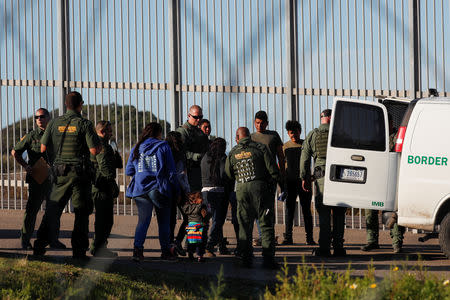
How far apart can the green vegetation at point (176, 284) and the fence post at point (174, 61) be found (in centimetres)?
554

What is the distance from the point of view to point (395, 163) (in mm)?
10383

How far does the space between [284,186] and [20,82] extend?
6209 millimetres

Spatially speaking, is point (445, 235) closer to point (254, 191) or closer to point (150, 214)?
point (254, 191)

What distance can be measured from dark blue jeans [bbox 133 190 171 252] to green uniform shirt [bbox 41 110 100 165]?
83 cm

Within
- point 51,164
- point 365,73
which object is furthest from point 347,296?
point 365,73

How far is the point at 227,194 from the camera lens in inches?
430

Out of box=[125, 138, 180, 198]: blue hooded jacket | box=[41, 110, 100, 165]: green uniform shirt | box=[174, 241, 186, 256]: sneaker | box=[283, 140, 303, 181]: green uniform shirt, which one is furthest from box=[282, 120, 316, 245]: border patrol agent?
box=[41, 110, 100, 165]: green uniform shirt

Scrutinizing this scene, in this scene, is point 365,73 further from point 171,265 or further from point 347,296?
point 347,296

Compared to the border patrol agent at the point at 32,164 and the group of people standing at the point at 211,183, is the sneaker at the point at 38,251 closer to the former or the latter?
the border patrol agent at the point at 32,164

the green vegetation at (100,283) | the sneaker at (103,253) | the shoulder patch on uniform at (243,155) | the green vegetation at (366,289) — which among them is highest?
the shoulder patch on uniform at (243,155)

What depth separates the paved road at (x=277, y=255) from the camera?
375 inches

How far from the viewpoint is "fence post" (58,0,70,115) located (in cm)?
1552

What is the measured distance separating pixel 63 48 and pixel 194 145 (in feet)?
18.3

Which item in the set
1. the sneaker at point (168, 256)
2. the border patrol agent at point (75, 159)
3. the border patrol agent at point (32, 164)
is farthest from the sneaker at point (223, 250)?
the border patrol agent at point (75, 159)
